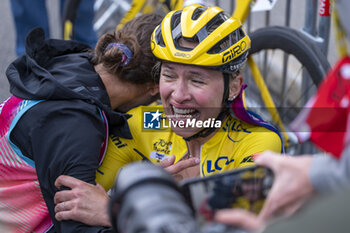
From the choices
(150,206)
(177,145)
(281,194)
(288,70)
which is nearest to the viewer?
(150,206)

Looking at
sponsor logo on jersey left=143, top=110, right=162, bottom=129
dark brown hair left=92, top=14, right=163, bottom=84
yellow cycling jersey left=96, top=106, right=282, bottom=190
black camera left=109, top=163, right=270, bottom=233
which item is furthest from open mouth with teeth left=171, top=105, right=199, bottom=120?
black camera left=109, top=163, right=270, bottom=233

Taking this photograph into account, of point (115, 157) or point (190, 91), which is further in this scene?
point (115, 157)

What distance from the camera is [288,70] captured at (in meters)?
3.80

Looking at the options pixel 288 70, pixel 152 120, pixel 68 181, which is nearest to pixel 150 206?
pixel 68 181

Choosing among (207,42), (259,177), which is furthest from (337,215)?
(207,42)

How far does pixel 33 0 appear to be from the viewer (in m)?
5.19

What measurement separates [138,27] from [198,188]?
5.27 ft

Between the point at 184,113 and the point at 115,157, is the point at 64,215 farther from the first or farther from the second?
the point at 184,113

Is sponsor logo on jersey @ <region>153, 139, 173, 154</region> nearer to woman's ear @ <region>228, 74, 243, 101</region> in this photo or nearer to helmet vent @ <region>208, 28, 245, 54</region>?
woman's ear @ <region>228, 74, 243, 101</region>

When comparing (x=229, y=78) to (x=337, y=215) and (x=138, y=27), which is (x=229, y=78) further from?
(x=337, y=215)

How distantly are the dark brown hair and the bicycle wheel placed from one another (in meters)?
0.86

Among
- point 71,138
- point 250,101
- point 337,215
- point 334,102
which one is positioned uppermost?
point 334,102

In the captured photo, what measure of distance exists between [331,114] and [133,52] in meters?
1.61

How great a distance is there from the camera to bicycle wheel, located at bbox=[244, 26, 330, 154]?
9.56 ft
